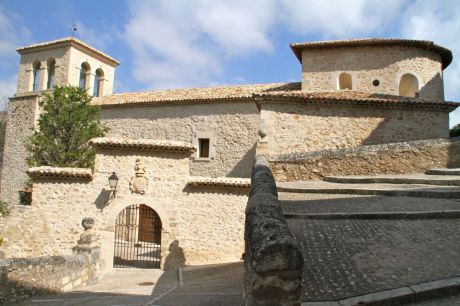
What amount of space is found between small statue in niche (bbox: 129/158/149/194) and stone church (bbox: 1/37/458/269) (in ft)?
0.10

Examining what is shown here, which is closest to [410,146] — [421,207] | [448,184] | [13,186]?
[448,184]

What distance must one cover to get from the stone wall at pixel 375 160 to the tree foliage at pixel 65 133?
1130 centimetres

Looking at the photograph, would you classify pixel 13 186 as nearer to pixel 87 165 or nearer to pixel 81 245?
pixel 87 165

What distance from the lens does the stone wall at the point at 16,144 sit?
24219 mm

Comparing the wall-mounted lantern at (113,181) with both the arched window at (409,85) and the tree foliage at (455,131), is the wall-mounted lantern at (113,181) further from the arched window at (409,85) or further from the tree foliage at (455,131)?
the tree foliage at (455,131)

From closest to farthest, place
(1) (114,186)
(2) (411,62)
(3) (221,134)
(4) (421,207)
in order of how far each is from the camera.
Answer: (4) (421,207), (1) (114,186), (2) (411,62), (3) (221,134)

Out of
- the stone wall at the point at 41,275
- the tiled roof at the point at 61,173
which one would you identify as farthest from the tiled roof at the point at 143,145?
the stone wall at the point at 41,275

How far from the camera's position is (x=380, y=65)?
17625mm

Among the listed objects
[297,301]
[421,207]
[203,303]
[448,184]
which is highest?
[448,184]

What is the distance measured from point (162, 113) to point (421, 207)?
1626 cm

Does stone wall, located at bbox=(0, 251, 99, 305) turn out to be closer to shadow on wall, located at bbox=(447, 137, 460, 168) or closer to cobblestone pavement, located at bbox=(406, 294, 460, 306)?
cobblestone pavement, located at bbox=(406, 294, 460, 306)

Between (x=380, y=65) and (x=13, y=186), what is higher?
(x=380, y=65)

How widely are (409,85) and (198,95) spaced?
34.7ft

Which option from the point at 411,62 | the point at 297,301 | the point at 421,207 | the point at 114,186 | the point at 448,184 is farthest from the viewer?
the point at 411,62
